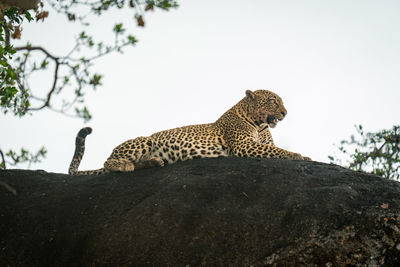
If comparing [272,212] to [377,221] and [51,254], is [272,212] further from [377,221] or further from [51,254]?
[51,254]

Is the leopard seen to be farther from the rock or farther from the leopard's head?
the rock

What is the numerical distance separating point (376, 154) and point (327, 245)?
6983mm

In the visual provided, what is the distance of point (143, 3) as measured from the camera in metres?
7.04

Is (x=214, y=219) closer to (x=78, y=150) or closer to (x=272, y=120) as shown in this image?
(x=272, y=120)

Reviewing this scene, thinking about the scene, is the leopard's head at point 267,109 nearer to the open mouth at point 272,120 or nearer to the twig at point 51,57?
the open mouth at point 272,120

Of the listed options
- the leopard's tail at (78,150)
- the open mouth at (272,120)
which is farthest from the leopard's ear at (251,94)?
the leopard's tail at (78,150)

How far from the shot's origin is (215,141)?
8734mm

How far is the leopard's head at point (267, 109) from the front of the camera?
30.0 feet

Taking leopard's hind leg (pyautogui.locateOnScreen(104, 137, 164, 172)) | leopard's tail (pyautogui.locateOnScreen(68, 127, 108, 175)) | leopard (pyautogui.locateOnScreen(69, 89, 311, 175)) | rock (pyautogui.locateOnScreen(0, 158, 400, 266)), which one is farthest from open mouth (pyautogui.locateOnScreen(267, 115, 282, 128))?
leopard's tail (pyautogui.locateOnScreen(68, 127, 108, 175))

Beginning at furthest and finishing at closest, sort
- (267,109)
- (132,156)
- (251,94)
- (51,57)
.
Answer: (251,94), (267,109), (132,156), (51,57)

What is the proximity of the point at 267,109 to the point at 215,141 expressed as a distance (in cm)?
143

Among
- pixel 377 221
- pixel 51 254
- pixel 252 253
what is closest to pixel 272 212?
pixel 252 253

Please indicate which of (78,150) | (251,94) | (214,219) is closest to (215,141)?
(251,94)

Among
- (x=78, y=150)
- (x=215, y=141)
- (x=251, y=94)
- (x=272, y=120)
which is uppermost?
(x=251, y=94)
